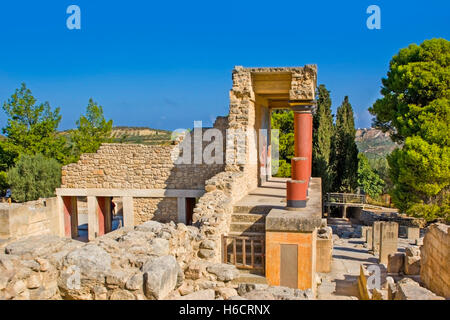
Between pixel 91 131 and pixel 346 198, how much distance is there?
17095 mm

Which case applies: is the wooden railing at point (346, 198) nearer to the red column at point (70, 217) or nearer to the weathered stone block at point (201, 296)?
the red column at point (70, 217)

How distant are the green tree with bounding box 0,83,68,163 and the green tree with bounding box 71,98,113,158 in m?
1.07

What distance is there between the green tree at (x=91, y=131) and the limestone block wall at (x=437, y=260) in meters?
19.7

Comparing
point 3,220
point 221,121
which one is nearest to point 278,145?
point 221,121

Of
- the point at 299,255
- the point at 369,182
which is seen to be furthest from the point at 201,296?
the point at 369,182

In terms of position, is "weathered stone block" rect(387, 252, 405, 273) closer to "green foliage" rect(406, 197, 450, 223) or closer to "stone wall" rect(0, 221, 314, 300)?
"stone wall" rect(0, 221, 314, 300)

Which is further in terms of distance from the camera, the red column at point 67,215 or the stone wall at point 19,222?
the red column at point 67,215

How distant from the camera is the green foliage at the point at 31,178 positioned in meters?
19.0

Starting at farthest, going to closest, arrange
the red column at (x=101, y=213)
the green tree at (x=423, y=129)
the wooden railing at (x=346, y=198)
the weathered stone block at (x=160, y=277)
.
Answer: the wooden railing at (x=346, y=198)
the green tree at (x=423, y=129)
the red column at (x=101, y=213)
the weathered stone block at (x=160, y=277)

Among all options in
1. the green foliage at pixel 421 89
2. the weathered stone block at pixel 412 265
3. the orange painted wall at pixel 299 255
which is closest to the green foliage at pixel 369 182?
the green foliage at pixel 421 89

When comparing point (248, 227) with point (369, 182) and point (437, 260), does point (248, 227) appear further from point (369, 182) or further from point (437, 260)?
point (369, 182)

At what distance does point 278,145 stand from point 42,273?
22.4 metres

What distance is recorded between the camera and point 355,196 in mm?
23594

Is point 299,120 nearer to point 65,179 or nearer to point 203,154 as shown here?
point 203,154
